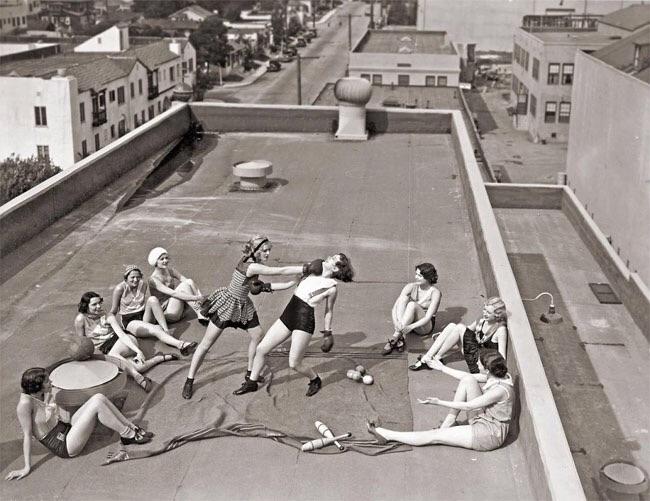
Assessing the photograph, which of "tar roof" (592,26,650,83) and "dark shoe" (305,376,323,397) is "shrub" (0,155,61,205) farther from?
"dark shoe" (305,376,323,397)

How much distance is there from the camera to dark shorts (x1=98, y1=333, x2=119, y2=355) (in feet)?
30.9

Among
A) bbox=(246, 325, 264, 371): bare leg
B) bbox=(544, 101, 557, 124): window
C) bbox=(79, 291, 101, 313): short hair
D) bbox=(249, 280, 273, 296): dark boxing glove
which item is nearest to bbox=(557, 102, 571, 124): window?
bbox=(544, 101, 557, 124): window

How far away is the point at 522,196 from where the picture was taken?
99.5ft

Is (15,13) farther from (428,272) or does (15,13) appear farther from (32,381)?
(32,381)

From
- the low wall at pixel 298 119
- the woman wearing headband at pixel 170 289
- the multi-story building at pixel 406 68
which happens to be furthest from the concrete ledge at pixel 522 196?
the multi-story building at pixel 406 68

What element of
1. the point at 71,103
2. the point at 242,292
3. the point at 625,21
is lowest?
the point at 71,103

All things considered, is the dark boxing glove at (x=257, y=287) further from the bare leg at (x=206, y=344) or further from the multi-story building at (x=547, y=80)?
the multi-story building at (x=547, y=80)

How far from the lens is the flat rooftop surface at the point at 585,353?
734 inches

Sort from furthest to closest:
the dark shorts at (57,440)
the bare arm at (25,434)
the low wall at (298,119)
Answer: the low wall at (298,119), the dark shorts at (57,440), the bare arm at (25,434)

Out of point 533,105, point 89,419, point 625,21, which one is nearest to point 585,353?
point 89,419

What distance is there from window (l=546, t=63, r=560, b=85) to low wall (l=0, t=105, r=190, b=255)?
43.8 metres

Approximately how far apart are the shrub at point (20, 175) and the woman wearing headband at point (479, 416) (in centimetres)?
3157

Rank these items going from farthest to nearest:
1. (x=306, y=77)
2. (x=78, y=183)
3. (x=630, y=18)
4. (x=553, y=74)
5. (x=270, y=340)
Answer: (x=306, y=77)
(x=630, y=18)
(x=553, y=74)
(x=78, y=183)
(x=270, y=340)

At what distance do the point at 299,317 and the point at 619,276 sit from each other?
17.9 metres
